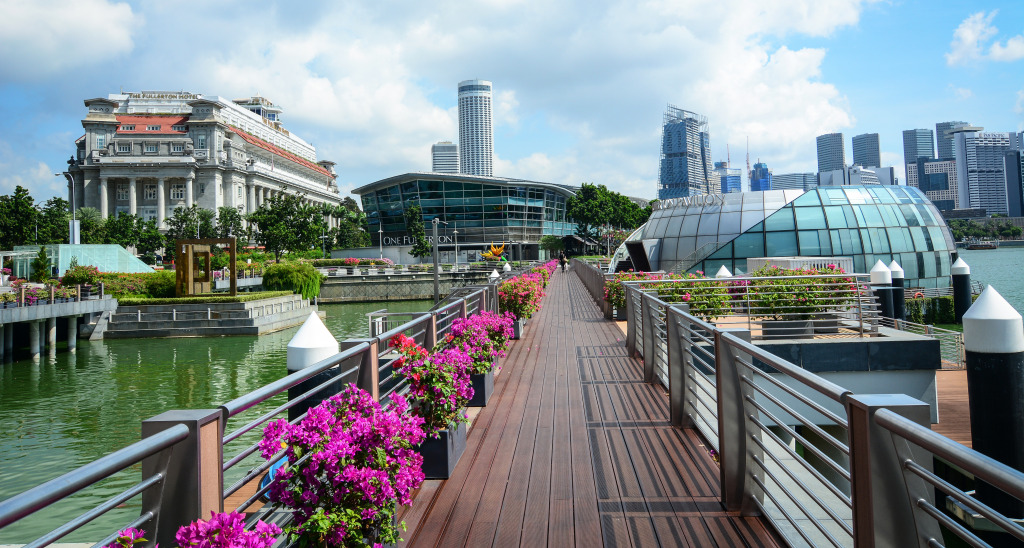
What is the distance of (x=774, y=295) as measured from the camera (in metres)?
10.8

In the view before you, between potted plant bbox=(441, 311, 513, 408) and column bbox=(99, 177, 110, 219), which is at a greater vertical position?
column bbox=(99, 177, 110, 219)

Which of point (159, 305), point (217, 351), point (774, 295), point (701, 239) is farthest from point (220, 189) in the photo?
point (774, 295)

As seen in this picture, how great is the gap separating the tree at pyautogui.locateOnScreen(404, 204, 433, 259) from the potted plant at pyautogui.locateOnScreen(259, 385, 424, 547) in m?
77.4

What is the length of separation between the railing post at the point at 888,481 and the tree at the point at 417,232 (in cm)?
7836

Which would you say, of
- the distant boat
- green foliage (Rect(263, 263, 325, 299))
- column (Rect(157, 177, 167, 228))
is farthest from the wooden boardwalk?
the distant boat

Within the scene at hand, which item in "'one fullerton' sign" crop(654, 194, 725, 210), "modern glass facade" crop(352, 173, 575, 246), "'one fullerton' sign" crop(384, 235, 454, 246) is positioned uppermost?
"modern glass facade" crop(352, 173, 575, 246)

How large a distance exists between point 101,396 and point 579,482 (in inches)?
748

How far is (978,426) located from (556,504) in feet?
17.5

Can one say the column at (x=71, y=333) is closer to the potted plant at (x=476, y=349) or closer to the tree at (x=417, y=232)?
the potted plant at (x=476, y=349)

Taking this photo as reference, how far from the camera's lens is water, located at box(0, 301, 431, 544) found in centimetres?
1022

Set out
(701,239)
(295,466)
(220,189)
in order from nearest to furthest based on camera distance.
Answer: (295,466), (701,239), (220,189)

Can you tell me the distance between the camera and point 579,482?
4.45 metres

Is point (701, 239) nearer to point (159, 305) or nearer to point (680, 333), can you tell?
point (680, 333)

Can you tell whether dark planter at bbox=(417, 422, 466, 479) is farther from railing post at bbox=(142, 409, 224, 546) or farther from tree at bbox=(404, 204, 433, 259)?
tree at bbox=(404, 204, 433, 259)
